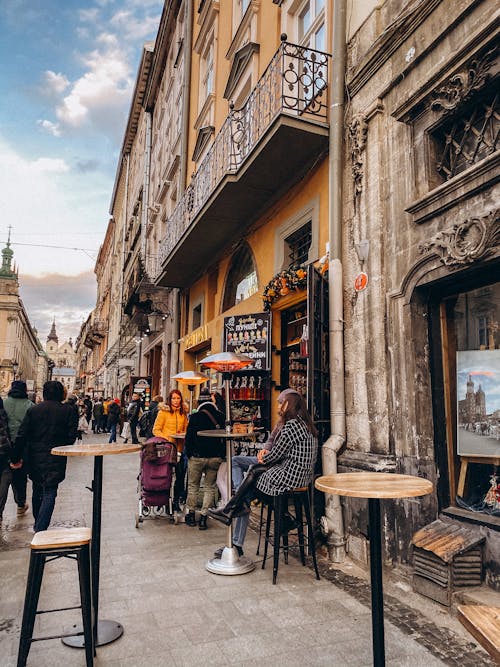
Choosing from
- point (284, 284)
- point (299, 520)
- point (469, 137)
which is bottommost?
point (299, 520)

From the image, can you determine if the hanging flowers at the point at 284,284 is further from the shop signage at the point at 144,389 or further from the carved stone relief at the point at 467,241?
the shop signage at the point at 144,389

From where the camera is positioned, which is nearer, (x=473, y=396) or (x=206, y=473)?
(x=473, y=396)

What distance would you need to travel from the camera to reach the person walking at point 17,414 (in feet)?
23.8

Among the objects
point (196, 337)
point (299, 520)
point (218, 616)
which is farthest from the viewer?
point (196, 337)

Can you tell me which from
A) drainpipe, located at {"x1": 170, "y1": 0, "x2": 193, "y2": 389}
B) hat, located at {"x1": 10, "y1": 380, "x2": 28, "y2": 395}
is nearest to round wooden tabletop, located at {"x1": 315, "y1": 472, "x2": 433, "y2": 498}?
hat, located at {"x1": 10, "y1": 380, "x2": 28, "y2": 395}

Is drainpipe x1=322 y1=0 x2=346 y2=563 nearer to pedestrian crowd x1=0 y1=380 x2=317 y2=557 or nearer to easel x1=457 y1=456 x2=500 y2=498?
pedestrian crowd x1=0 y1=380 x2=317 y2=557

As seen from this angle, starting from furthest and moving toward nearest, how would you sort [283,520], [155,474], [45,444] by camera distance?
[155,474]
[45,444]
[283,520]

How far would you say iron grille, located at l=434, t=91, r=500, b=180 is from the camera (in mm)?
4469

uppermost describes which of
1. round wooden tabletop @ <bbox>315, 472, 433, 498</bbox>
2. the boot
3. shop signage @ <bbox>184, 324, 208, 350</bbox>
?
shop signage @ <bbox>184, 324, 208, 350</bbox>

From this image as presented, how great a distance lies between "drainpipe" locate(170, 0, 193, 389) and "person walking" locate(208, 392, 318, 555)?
11.4 metres

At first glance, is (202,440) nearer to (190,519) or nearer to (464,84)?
(190,519)

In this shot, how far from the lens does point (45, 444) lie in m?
5.70

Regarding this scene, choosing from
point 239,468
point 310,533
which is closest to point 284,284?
point 239,468

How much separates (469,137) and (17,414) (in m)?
6.90
